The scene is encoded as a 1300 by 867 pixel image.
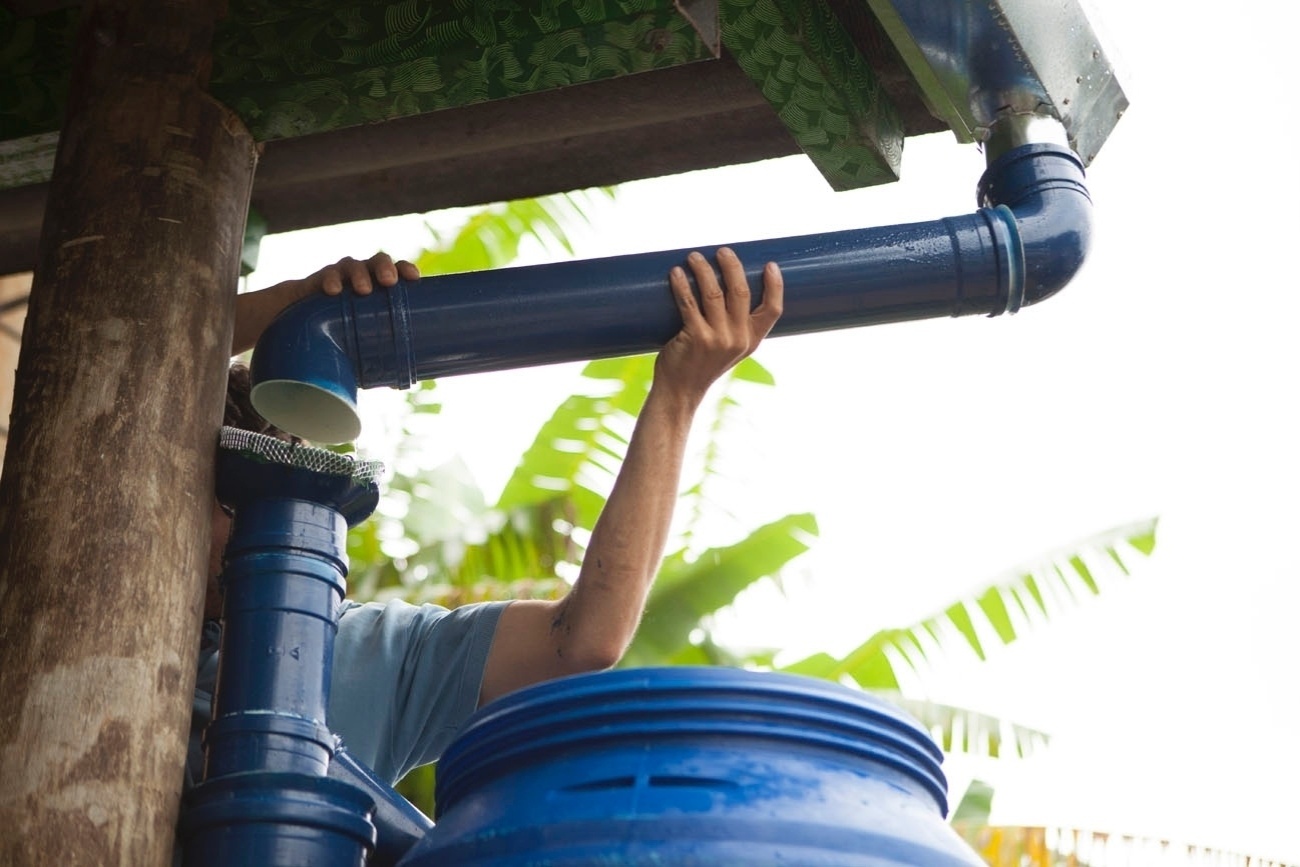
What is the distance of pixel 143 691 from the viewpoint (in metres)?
1.68

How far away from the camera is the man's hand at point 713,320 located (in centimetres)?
201

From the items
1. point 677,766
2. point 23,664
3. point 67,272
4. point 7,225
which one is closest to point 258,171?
point 7,225

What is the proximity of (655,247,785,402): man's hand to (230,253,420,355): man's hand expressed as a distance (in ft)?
1.16

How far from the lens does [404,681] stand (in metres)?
2.33

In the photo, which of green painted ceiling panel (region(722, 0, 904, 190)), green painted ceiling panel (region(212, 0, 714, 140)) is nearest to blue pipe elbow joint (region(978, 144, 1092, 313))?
green painted ceiling panel (region(722, 0, 904, 190))

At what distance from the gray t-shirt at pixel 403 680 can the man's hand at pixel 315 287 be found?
1.47ft

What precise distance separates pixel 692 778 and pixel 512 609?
90 centimetres

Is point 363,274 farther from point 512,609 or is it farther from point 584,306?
point 512,609

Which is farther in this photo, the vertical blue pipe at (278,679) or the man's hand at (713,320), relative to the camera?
the man's hand at (713,320)

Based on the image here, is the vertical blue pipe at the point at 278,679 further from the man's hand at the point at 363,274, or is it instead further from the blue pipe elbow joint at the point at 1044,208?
the blue pipe elbow joint at the point at 1044,208

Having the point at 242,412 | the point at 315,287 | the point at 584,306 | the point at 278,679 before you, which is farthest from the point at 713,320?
the point at 242,412

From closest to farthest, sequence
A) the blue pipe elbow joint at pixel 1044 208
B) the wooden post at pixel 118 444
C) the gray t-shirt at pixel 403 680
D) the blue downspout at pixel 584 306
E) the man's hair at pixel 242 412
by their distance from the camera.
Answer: the wooden post at pixel 118 444 → the blue downspout at pixel 584 306 → the blue pipe elbow joint at pixel 1044 208 → the gray t-shirt at pixel 403 680 → the man's hair at pixel 242 412

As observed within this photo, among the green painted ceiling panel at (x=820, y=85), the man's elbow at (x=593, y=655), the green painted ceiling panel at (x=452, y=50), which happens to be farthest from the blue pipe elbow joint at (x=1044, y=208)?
the man's elbow at (x=593, y=655)

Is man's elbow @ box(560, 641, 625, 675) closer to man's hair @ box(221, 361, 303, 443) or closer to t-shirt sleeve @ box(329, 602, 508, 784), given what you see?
t-shirt sleeve @ box(329, 602, 508, 784)
